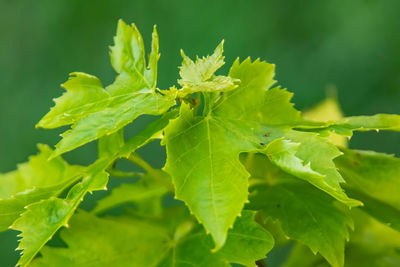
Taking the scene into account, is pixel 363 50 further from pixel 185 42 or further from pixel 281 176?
pixel 281 176

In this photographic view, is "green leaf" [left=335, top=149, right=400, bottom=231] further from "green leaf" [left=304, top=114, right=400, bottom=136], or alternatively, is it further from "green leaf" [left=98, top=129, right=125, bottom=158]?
"green leaf" [left=98, top=129, right=125, bottom=158]

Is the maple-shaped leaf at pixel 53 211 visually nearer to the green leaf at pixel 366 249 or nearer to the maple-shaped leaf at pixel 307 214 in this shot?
the maple-shaped leaf at pixel 307 214

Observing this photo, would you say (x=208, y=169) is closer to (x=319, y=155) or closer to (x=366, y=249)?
(x=319, y=155)

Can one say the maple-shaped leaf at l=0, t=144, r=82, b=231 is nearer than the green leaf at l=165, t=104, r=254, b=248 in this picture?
No

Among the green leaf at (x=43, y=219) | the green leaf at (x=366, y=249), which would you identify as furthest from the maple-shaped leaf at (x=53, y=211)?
the green leaf at (x=366, y=249)

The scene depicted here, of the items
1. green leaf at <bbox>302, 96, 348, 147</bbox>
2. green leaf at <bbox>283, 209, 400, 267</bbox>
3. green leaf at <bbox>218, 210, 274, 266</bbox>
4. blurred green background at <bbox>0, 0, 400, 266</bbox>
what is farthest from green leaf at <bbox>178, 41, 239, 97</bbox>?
blurred green background at <bbox>0, 0, 400, 266</bbox>

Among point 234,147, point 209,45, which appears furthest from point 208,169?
point 209,45

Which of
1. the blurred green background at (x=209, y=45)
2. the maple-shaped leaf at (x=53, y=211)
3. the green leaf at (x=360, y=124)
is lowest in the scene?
the green leaf at (x=360, y=124)
